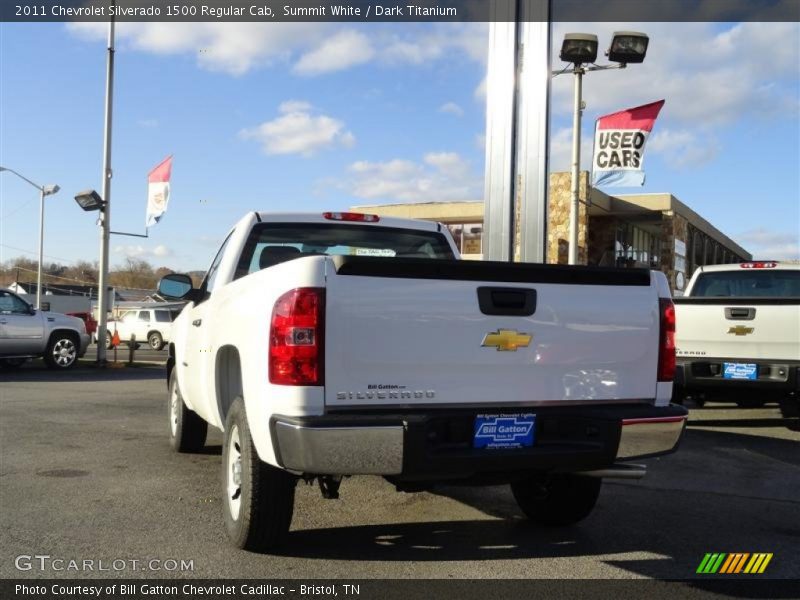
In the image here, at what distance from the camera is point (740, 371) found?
8.58m

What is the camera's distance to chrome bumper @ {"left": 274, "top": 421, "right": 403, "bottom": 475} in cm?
346

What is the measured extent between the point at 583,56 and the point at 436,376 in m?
13.9

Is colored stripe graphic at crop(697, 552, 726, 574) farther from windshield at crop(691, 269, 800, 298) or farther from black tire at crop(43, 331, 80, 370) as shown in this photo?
black tire at crop(43, 331, 80, 370)

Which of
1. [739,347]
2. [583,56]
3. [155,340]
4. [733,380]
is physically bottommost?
Answer: [155,340]

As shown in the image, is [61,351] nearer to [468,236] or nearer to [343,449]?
[343,449]

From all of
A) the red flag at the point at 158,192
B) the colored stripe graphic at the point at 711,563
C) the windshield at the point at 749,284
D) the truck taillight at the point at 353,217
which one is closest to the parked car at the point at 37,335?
the red flag at the point at 158,192

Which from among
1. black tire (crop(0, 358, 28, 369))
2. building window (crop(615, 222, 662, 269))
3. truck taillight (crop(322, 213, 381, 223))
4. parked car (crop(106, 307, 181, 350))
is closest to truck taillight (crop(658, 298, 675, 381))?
truck taillight (crop(322, 213, 381, 223))

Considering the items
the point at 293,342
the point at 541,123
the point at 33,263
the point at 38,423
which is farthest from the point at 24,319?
the point at 33,263

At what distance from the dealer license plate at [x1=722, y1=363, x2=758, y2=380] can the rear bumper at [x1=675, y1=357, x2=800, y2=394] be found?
0.11ft

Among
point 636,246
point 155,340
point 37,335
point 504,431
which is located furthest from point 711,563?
point 155,340

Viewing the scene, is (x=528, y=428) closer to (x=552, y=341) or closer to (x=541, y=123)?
(x=552, y=341)

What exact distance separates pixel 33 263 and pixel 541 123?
112m

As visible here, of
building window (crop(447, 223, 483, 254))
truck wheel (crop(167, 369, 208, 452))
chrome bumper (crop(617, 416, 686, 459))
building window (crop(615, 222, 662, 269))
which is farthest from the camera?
building window (crop(447, 223, 483, 254))

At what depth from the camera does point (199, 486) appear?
5.85m
